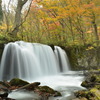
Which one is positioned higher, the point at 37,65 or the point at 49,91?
the point at 37,65

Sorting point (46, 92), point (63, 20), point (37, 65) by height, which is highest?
point (63, 20)

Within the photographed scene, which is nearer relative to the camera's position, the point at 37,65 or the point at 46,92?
the point at 46,92

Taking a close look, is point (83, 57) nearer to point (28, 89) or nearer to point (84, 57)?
point (84, 57)

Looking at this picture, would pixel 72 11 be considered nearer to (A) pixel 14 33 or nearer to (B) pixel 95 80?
(A) pixel 14 33

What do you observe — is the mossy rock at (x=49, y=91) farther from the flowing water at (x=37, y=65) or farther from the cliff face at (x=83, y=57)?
the cliff face at (x=83, y=57)

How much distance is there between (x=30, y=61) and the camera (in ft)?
32.0

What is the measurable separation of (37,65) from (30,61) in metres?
0.71

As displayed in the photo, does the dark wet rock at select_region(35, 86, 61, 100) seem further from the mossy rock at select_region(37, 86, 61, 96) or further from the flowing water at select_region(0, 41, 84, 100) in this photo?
the flowing water at select_region(0, 41, 84, 100)

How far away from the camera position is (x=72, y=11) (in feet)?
39.1

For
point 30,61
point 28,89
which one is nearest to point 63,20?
point 30,61

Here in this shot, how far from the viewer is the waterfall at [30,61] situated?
8.77 metres

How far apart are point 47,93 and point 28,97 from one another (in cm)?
68

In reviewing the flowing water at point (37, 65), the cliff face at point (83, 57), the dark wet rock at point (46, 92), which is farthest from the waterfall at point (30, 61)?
the dark wet rock at point (46, 92)

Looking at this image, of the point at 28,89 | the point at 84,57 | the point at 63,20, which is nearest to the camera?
the point at 28,89
